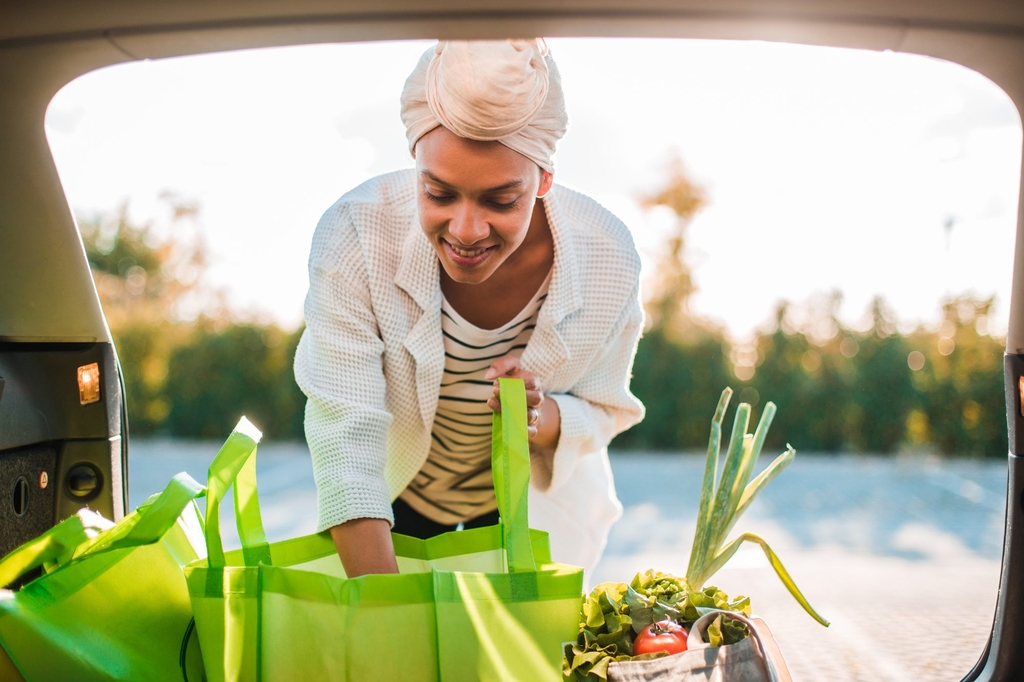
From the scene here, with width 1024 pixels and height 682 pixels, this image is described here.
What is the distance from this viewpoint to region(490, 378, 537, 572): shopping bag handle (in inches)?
48.0

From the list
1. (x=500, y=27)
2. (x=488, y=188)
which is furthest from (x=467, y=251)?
(x=500, y=27)

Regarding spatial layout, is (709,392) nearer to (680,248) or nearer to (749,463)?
(680,248)

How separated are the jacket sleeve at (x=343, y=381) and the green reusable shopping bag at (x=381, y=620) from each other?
0.26 m

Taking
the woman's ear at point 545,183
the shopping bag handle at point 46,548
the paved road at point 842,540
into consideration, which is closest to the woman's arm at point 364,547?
the shopping bag handle at point 46,548

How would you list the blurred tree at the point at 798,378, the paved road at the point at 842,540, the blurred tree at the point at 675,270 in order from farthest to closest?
the blurred tree at the point at 675,270 < the blurred tree at the point at 798,378 < the paved road at the point at 842,540

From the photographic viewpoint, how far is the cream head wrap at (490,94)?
53.1 inches

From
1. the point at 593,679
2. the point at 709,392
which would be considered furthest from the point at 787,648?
the point at 709,392

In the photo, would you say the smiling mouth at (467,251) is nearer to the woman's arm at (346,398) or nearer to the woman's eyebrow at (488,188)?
the woman's eyebrow at (488,188)

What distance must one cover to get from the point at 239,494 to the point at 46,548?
264 mm

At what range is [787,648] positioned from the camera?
387 cm

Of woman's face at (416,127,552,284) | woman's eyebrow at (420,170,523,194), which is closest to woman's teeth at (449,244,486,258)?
woman's face at (416,127,552,284)

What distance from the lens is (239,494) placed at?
4.23 ft

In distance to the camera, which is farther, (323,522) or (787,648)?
(787,648)

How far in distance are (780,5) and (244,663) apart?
107 cm
